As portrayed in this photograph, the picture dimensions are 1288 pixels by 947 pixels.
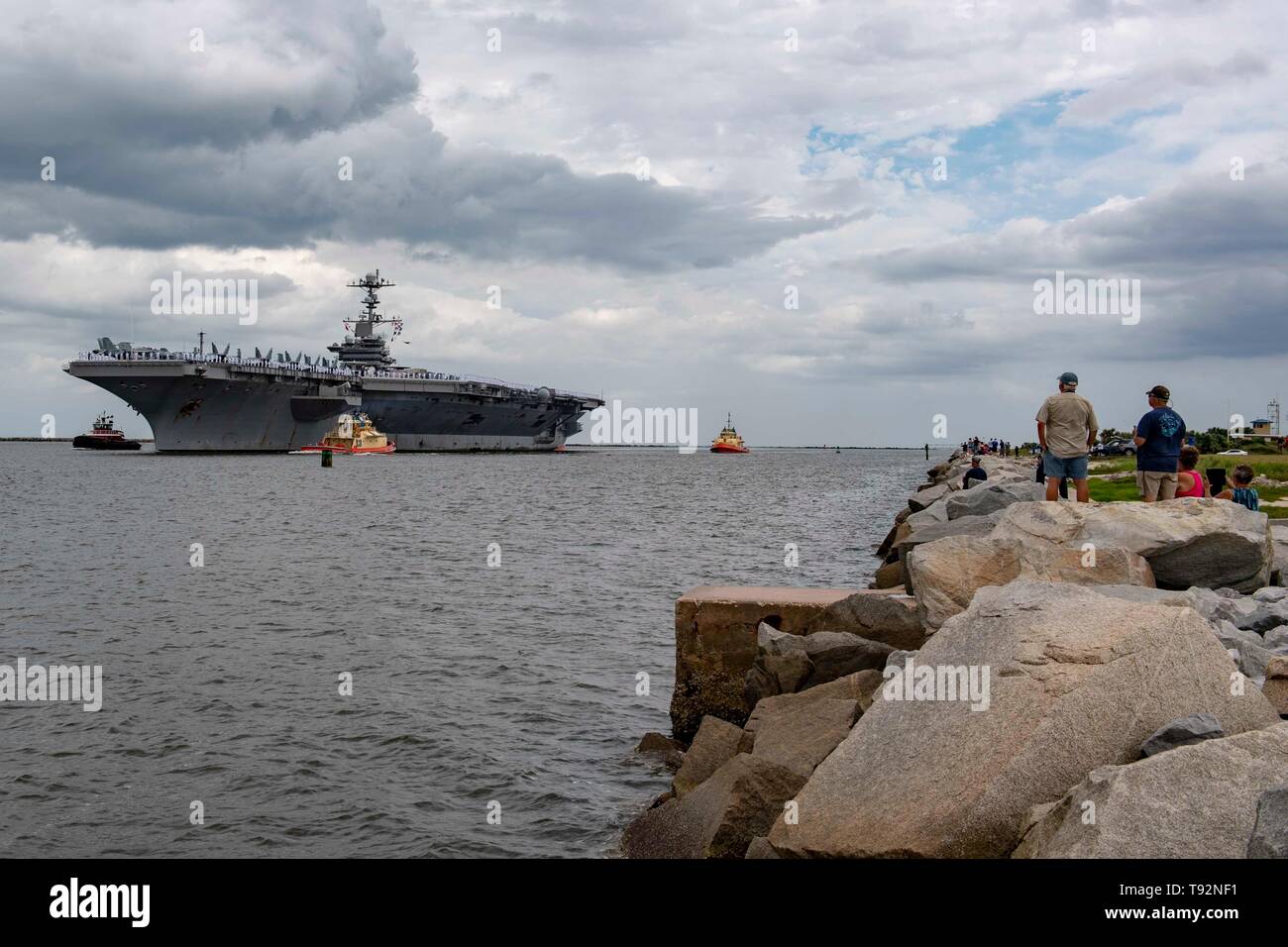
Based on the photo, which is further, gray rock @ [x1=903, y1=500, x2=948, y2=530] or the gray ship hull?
the gray ship hull

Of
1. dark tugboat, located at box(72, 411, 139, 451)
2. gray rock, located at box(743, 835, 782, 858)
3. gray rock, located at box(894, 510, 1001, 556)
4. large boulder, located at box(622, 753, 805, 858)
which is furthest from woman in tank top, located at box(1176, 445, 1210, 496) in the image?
dark tugboat, located at box(72, 411, 139, 451)

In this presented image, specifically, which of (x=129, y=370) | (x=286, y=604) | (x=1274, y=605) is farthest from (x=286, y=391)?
(x=1274, y=605)

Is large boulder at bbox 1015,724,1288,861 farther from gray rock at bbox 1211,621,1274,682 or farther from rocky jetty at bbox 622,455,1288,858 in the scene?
gray rock at bbox 1211,621,1274,682

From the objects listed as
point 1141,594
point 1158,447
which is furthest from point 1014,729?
point 1158,447

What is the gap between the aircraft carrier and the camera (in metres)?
85.9

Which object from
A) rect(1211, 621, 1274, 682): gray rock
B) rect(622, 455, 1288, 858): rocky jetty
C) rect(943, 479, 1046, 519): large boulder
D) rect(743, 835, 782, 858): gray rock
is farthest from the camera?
rect(943, 479, 1046, 519): large boulder

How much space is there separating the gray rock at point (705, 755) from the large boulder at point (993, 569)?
2.01 metres

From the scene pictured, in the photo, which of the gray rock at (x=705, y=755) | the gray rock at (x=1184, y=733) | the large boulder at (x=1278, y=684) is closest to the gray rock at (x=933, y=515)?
the gray rock at (x=705, y=755)

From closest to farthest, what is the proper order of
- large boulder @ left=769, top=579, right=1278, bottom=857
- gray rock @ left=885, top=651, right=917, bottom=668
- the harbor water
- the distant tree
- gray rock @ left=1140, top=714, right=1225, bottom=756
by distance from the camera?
1. gray rock @ left=1140, top=714, right=1225, bottom=756
2. large boulder @ left=769, top=579, right=1278, bottom=857
3. gray rock @ left=885, top=651, right=917, bottom=668
4. the harbor water
5. the distant tree

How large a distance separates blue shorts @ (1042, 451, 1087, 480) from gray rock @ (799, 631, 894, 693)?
488cm

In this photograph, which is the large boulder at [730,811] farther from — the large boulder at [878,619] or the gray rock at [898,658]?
the large boulder at [878,619]

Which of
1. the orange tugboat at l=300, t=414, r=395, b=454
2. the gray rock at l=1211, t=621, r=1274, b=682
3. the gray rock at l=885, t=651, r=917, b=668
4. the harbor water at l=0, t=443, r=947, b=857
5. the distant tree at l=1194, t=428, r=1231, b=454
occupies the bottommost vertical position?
the harbor water at l=0, t=443, r=947, b=857

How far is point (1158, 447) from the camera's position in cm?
1281
